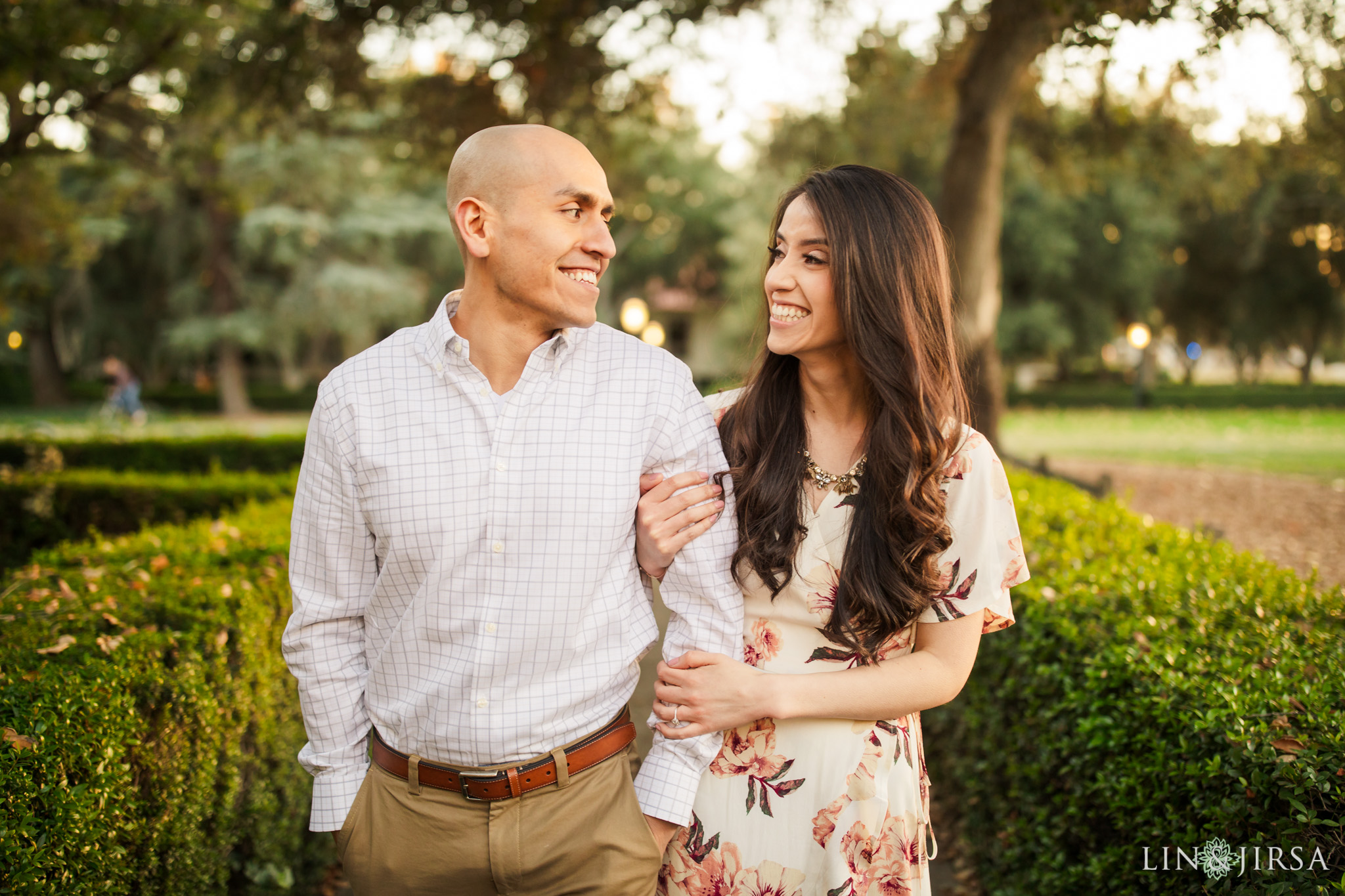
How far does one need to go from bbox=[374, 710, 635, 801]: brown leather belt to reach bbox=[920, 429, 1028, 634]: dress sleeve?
83cm

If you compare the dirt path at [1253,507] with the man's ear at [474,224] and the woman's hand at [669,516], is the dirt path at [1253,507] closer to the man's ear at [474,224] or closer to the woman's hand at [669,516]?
the woman's hand at [669,516]

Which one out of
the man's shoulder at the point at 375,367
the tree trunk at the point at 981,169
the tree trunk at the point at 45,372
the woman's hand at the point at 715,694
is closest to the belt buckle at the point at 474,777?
the woman's hand at the point at 715,694

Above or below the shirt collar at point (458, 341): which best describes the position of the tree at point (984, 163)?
above

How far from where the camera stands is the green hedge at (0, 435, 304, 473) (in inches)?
445

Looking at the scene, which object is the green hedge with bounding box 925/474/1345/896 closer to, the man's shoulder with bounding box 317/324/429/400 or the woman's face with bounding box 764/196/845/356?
the woman's face with bounding box 764/196/845/356

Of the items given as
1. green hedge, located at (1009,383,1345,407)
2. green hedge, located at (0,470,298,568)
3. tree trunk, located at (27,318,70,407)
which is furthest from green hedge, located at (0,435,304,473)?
green hedge, located at (1009,383,1345,407)

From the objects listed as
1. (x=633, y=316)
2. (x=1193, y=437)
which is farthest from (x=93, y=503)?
(x=1193, y=437)

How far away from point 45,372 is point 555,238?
4134 cm

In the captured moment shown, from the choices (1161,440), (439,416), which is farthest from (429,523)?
(1161,440)

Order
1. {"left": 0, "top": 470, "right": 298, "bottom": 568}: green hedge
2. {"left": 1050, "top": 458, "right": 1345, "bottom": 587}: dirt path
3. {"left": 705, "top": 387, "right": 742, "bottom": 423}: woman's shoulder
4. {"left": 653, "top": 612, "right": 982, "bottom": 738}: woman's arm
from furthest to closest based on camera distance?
{"left": 1050, "top": 458, "right": 1345, "bottom": 587}: dirt path
{"left": 0, "top": 470, "right": 298, "bottom": 568}: green hedge
{"left": 705, "top": 387, "right": 742, "bottom": 423}: woman's shoulder
{"left": 653, "top": 612, "right": 982, "bottom": 738}: woman's arm

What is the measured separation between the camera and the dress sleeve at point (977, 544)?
2083 millimetres

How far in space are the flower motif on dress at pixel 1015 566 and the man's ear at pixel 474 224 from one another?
1.43 m

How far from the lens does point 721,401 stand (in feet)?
8.55

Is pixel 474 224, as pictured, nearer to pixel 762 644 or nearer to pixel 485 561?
pixel 485 561
